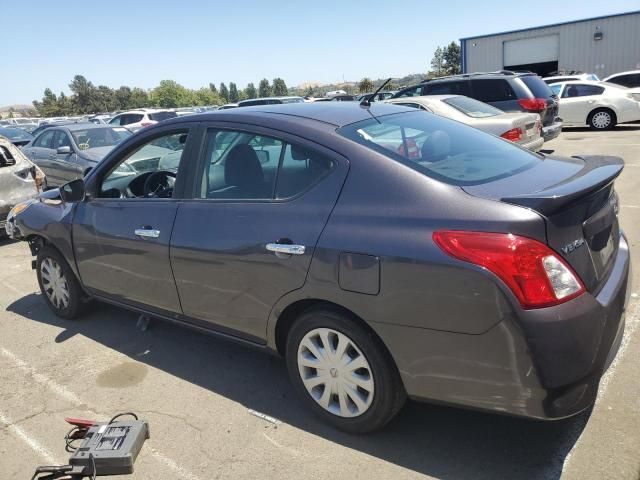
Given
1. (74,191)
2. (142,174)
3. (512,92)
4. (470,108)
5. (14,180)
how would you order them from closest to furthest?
(74,191), (142,174), (14,180), (470,108), (512,92)

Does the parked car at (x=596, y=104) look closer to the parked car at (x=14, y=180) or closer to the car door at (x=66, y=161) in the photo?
the car door at (x=66, y=161)

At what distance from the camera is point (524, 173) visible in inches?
107

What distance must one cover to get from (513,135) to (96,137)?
26.1ft

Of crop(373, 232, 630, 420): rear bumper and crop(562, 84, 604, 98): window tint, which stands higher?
crop(373, 232, 630, 420): rear bumper

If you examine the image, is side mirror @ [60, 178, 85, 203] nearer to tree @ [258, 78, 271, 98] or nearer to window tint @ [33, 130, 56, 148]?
window tint @ [33, 130, 56, 148]

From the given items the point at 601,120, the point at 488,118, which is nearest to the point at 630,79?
the point at 601,120

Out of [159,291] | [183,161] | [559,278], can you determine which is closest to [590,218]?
[559,278]

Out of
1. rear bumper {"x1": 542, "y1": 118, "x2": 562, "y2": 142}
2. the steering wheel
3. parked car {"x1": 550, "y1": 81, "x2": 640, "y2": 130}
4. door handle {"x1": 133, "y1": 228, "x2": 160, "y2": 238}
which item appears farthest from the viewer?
parked car {"x1": 550, "y1": 81, "x2": 640, "y2": 130}

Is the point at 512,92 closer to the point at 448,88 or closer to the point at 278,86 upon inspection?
the point at 448,88

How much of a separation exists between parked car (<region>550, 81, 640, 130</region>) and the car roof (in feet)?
45.7

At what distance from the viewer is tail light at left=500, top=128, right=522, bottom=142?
797 cm

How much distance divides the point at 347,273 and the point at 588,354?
107 cm

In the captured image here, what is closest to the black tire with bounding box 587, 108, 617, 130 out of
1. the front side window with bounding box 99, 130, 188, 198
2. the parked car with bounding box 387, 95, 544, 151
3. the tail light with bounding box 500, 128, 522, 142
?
the parked car with bounding box 387, 95, 544, 151

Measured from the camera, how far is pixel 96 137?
35.0ft
